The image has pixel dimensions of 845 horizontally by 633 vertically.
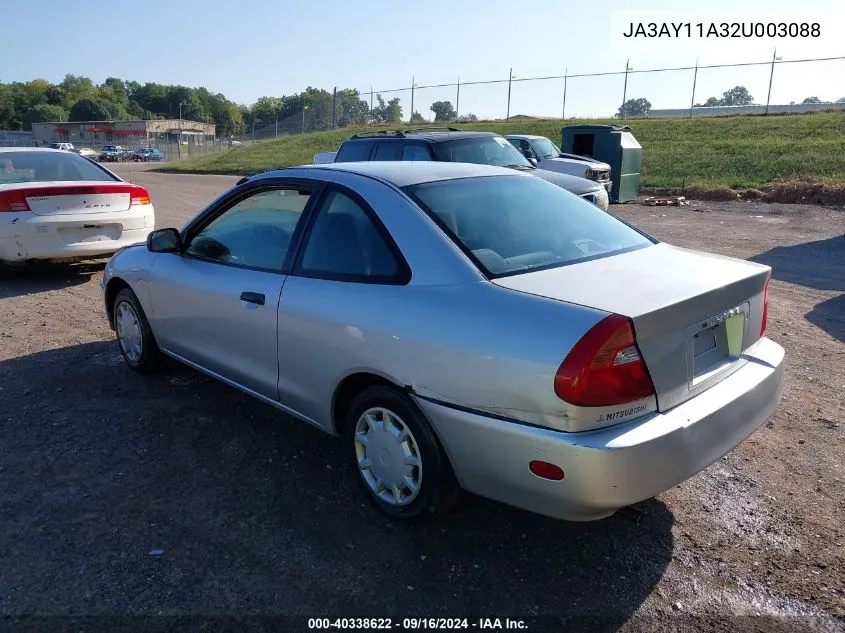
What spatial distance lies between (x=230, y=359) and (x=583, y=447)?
2.35 m

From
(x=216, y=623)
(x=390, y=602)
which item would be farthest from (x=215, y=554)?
(x=390, y=602)

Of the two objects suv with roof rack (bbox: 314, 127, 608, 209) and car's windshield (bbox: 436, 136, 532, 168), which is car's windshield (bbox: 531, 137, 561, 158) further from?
car's windshield (bbox: 436, 136, 532, 168)

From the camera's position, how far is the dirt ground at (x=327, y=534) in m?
2.70

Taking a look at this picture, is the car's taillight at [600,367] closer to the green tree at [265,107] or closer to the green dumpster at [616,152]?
the green dumpster at [616,152]

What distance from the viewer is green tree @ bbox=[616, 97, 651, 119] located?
3488cm

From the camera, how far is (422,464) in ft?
9.80

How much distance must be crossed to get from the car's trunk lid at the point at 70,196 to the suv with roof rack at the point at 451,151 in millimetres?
3736

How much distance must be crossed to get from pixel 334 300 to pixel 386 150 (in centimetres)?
720

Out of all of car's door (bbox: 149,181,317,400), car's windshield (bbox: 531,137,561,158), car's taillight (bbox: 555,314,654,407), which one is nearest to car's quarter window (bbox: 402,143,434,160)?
car's door (bbox: 149,181,317,400)

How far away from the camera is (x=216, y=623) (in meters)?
2.59

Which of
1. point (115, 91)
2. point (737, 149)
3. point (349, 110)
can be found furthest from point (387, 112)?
point (115, 91)

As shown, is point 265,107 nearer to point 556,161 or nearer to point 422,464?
point 556,161

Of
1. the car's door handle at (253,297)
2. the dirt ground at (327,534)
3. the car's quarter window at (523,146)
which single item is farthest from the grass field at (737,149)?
the car's door handle at (253,297)

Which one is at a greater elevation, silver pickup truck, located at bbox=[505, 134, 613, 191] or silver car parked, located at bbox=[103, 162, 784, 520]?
silver pickup truck, located at bbox=[505, 134, 613, 191]
